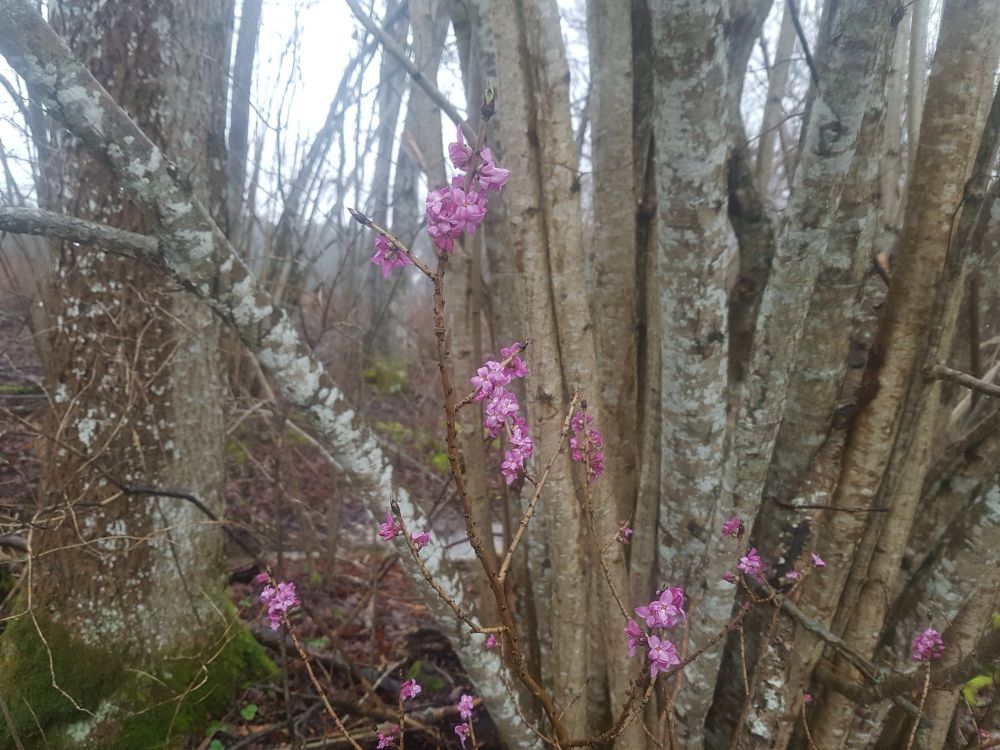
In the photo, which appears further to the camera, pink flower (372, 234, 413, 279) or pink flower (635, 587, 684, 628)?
pink flower (635, 587, 684, 628)

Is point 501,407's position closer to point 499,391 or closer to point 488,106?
point 499,391

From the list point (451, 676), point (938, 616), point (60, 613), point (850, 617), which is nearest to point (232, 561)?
point (60, 613)

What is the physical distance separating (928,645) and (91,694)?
3.50m

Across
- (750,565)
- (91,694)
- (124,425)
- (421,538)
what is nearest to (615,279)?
(750,565)

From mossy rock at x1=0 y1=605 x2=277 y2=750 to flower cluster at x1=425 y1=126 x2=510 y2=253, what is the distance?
2522 millimetres

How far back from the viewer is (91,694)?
272cm

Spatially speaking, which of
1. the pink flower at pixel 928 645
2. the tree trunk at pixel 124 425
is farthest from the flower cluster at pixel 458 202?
the pink flower at pixel 928 645

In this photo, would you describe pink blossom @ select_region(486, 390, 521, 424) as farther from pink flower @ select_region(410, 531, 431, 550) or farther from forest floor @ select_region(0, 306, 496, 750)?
forest floor @ select_region(0, 306, 496, 750)

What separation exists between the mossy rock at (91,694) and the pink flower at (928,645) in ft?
9.33

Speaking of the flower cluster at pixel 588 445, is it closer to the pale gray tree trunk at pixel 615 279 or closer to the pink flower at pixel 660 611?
the pale gray tree trunk at pixel 615 279

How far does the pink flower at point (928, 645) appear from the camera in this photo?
207 centimetres

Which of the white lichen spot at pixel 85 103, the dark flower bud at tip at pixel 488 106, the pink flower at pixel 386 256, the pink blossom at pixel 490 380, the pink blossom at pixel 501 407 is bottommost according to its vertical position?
the pink blossom at pixel 501 407

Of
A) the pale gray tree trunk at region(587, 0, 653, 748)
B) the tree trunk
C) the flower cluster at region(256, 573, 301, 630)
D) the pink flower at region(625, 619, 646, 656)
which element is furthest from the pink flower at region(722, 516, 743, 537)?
the tree trunk

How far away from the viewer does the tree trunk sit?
102 inches
